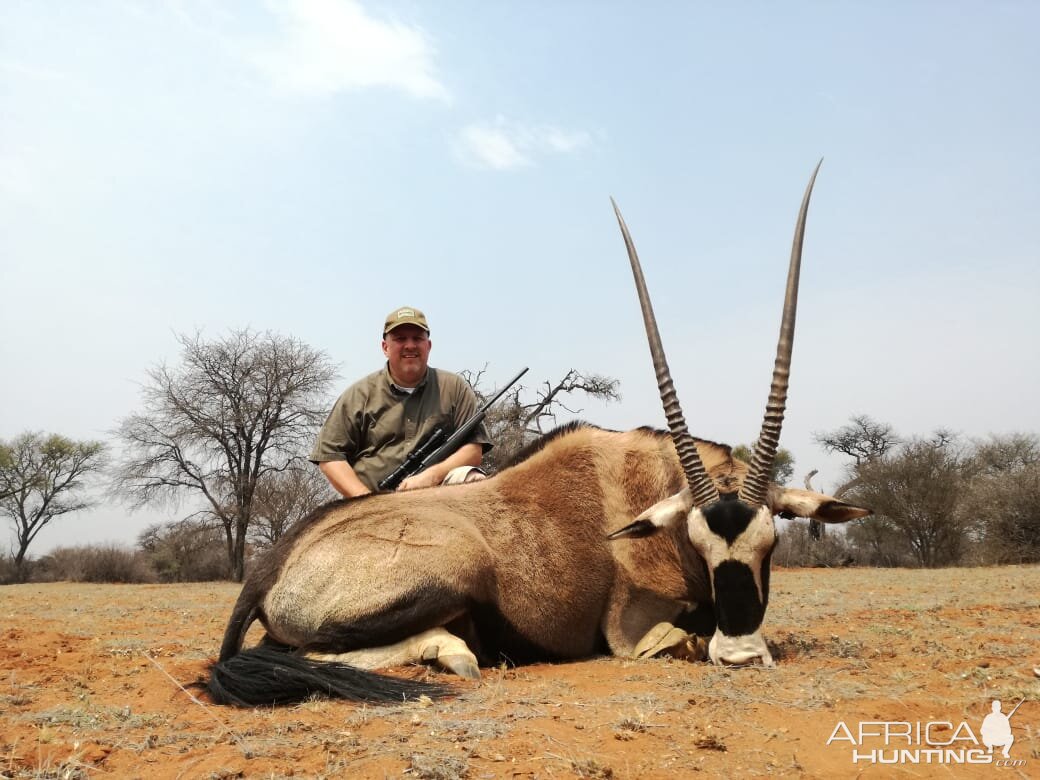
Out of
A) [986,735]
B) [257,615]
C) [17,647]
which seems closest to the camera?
[986,735]

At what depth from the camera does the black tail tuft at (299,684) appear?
3273 mm

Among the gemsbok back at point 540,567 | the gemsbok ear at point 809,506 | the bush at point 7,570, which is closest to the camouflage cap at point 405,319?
the gemsbok back at point 540,567

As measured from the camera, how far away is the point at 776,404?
4492mm

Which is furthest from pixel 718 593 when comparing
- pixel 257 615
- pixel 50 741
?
pixel 50 741

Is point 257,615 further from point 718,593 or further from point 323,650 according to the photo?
point 718,593

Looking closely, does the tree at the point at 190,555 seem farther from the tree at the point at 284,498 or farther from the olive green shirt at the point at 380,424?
the olive green shirt at the point at 380,424

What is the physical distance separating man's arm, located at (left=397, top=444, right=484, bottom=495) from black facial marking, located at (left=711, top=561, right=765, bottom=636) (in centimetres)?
210

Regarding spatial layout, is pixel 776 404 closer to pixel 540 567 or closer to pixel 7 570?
pixel 540 567

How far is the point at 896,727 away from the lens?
8.50 feet

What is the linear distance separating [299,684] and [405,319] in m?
3.21

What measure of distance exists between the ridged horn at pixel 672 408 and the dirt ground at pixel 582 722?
928mm

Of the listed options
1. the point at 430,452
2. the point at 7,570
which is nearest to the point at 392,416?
the point at 430,452

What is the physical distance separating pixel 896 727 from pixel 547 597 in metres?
2.12

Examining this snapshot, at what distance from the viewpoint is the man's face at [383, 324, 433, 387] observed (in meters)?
6.05
